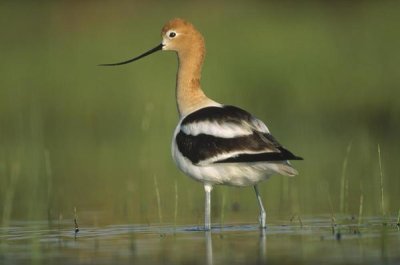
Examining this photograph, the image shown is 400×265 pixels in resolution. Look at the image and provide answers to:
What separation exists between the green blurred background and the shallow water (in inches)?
17.7

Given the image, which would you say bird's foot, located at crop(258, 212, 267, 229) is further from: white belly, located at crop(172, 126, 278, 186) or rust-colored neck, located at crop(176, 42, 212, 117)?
rust-colored neck, located at crop(176, 42, 212, 117)

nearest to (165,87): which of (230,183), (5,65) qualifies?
(5,65)

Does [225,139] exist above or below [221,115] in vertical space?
below

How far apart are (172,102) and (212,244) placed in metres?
10.9

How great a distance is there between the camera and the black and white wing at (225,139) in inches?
379

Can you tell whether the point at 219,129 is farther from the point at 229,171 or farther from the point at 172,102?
the point at 172,102

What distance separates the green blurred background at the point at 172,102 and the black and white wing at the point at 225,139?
1.48 feet

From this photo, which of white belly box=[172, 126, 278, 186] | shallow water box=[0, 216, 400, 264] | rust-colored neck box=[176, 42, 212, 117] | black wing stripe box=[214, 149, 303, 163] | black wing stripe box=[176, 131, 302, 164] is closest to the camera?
shallow water box=[0, 216, 400, 264]

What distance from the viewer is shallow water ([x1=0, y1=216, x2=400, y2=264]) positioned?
791 cm

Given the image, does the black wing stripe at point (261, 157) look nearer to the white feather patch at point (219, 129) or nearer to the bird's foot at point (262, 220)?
the white feather patch at point (219, 129)

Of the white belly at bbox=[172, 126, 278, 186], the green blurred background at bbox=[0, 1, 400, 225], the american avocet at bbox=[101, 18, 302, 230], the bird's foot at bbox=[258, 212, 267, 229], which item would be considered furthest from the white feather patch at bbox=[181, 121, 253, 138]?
the bird's foot at bbox=[258, 212, 267, 229]

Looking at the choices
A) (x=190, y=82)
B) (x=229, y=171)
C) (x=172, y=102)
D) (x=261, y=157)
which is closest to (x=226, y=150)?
(x=229, y=171)

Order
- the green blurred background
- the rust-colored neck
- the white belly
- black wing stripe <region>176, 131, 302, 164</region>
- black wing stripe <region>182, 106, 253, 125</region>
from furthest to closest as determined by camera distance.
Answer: the green blurred background, the rust-colored neck, black wing stripe <region>182, 106, 253, 125</region>, the white belly, black wing stripe <region>176, 131, 302, 164</region>

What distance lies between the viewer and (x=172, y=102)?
19547 mm
